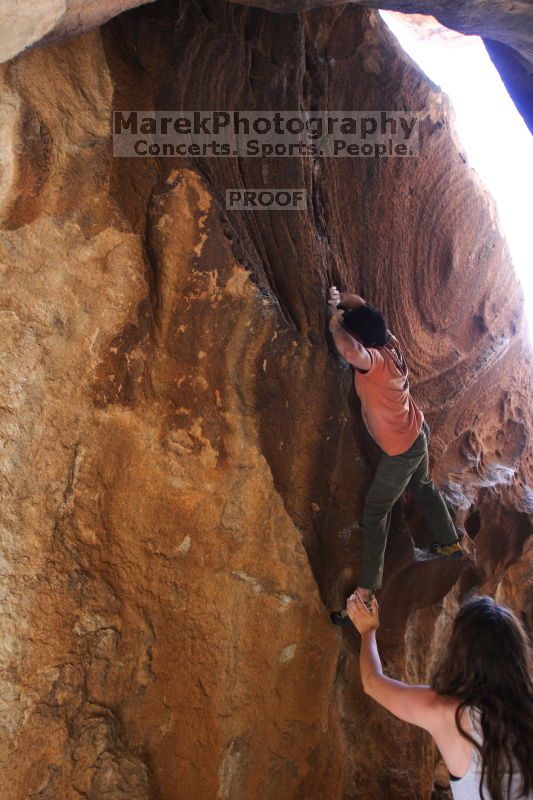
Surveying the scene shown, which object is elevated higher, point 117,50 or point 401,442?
point 117,50

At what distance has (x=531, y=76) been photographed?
142 inches

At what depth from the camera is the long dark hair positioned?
1577 millimetres

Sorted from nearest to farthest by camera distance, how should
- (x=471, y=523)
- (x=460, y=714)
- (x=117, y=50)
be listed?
1. (x=460, y=714)
2. (x=117, y=50)
3. (x=471, y=523)

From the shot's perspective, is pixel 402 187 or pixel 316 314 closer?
pixel 316 314

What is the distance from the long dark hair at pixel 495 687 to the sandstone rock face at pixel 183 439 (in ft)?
3.41

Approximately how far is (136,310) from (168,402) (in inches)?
12.5

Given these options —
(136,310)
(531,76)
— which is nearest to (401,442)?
(136,310)

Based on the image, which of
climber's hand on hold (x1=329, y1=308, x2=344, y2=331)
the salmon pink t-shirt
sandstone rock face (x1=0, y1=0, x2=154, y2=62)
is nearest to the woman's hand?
the salmon pink t-shirt

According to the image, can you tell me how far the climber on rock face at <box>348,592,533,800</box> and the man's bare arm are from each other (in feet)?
3.24

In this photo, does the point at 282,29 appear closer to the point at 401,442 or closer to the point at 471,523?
the point at 401,442

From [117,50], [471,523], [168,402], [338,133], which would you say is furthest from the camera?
[471,523]

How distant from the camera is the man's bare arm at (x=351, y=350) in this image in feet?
8.26

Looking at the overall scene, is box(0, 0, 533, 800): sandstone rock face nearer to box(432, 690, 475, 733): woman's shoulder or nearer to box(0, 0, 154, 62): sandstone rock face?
box(0, 0, 154, 62): sandstone rock face

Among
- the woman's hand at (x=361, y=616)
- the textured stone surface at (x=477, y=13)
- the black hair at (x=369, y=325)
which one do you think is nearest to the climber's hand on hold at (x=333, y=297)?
the black hair at (x=369, y=325)
